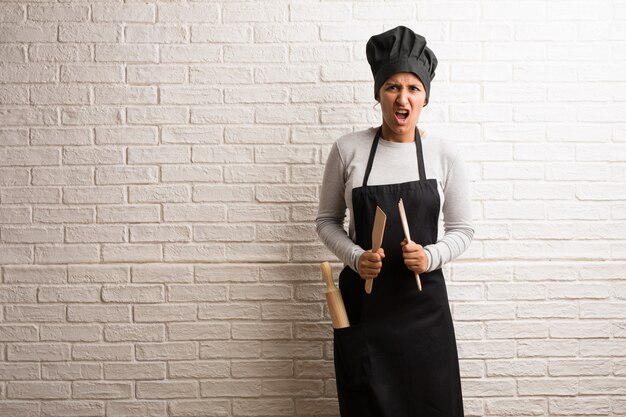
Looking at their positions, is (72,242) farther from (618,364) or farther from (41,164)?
(618,364)

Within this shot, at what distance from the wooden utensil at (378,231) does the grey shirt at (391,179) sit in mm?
109

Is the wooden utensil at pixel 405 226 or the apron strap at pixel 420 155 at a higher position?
the apron strap at pixel 420 155

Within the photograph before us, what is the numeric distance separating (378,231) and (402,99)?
487 mm

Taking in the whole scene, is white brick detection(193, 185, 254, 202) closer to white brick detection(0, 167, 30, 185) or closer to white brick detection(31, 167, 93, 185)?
white brick detection(31, 167, 93, 185)

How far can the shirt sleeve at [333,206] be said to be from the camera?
2273 mm

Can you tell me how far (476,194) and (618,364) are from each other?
94cm

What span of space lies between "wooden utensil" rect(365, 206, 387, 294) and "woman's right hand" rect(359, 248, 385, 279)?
2 centimetres

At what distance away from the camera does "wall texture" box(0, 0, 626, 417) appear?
2.64 metres

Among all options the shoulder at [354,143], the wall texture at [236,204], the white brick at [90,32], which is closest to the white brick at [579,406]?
the wall texture at [236,204]

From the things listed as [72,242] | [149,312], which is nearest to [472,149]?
[149,312]

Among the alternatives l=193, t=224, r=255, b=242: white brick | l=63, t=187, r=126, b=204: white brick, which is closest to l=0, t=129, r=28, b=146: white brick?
l=63, t=187, r=126, b=204: white brick

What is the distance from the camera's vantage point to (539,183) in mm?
2654

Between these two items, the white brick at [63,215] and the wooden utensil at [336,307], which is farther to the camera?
the white brick at [63,215]

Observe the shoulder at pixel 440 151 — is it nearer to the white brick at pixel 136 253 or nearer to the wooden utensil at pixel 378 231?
the wooden utensil at pixel 378 231
